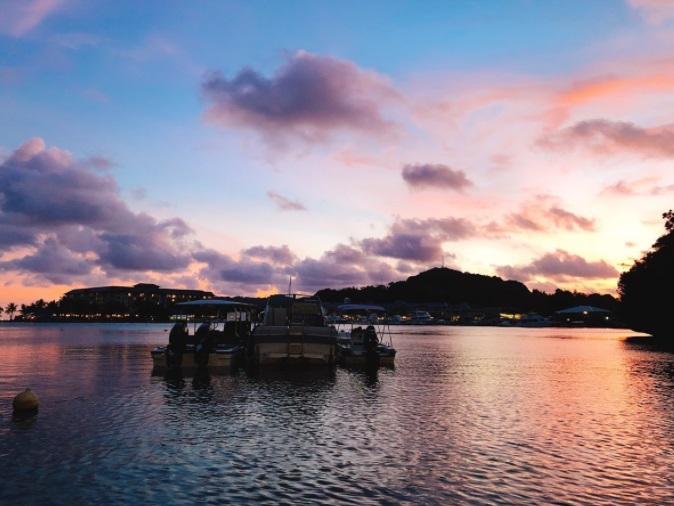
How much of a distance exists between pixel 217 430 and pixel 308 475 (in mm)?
6191

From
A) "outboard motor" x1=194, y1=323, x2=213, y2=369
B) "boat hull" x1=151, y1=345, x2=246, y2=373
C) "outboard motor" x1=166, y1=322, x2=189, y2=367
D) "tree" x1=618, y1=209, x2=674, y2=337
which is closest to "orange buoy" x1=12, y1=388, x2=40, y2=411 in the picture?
"outboard motor" x1=166, y1=322, x2=189, y2=367

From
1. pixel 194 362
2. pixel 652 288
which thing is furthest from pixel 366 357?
pixel 652 288

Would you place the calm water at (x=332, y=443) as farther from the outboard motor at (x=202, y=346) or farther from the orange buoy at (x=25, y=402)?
the outboard motor at (x=202, y=346)

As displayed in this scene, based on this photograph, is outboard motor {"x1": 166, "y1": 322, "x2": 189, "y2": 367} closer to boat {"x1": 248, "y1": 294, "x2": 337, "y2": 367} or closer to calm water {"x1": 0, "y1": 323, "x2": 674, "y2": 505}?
calm water {"x1": 0, "y1": 323, "x2": 674, "y2": 505}

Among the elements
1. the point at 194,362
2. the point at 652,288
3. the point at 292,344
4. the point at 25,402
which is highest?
the point at 652,288

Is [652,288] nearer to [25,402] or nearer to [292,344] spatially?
[292,344]

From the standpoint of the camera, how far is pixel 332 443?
670 inches

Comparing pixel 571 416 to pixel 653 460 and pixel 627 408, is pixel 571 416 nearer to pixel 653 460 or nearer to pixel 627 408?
pixel 627 408

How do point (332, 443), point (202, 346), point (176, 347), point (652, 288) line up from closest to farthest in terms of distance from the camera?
1. point (332, 443)
2. point (176, 347)
3. point (202, 346)
4. point (652, 288)

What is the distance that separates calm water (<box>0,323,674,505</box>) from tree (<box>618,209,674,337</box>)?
61.0m

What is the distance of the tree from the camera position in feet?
278

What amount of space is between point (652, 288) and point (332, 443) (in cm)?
8864

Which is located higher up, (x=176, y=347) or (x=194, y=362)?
(x=176, y=347)

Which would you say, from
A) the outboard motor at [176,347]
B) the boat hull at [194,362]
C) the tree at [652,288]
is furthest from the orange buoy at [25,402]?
the tree at [652,288]
